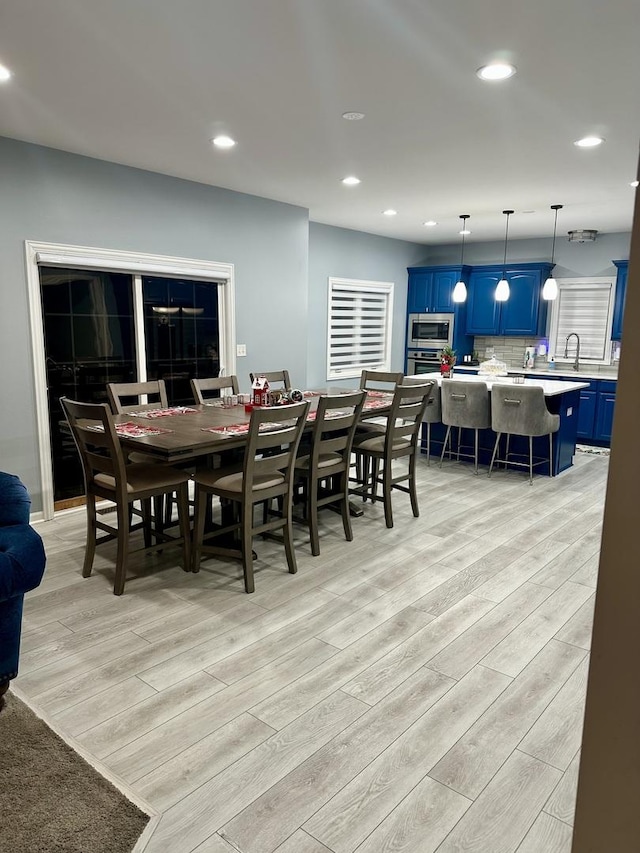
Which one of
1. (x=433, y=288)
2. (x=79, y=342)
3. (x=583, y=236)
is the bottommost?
(x=79, y=342)

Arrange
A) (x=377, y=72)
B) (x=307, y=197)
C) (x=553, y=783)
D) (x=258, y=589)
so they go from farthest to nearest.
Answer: (x=307, y=197) < (x=258, y=589) < (x=377, y=72) < (x=553, y=783)

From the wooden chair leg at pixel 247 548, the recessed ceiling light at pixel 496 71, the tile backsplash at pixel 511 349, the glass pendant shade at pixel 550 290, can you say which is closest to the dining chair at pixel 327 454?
the wooden chair leg at pixel 247 548

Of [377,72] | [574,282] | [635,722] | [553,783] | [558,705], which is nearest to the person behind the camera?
[635,722]

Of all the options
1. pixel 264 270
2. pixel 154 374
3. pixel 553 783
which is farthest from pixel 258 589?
pixel 264 270

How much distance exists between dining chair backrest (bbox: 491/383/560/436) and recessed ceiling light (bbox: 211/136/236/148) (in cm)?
315

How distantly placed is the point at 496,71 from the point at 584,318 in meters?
5.66

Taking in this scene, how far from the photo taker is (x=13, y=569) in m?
2.01

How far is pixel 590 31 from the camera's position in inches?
93.6

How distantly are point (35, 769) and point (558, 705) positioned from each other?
1944 millimetres

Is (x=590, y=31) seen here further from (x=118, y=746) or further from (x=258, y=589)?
(x=118, y=746)

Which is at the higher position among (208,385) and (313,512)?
(208,385)

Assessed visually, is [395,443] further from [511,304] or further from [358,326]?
[511,304]

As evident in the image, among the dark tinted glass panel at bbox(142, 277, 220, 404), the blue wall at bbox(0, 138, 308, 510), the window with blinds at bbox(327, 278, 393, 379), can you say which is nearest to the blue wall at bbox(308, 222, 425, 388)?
the window with blinds at bbox(327, 278, 393, 379)

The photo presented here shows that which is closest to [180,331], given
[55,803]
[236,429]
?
[236,429]
